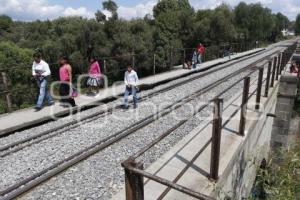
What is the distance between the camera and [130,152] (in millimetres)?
6371

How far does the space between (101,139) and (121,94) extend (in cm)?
477

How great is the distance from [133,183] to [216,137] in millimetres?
1891

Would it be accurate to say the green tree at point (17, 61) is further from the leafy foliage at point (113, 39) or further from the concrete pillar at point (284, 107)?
the concrete pillar at point (284, 107)

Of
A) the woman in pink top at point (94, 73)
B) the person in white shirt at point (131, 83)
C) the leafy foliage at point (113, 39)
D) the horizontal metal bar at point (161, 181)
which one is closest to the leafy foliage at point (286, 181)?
the horizontal metal bar at point (161, 181)

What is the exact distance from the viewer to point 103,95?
37.4 ft

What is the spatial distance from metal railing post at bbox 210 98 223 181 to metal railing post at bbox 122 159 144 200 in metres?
1.81

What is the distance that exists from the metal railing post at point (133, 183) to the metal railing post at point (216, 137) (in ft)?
5.94

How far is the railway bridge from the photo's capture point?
12.8ft

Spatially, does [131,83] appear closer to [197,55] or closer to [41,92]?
[41,92]

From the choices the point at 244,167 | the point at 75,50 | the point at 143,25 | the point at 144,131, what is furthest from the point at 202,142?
the point at 143,25

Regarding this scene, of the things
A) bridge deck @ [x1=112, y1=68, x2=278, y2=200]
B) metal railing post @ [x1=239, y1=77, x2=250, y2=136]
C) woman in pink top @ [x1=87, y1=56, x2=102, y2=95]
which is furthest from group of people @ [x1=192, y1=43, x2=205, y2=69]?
metal railing post @ [x1=239, y1=77, x2=250, y2=136]

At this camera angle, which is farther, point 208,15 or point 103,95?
point 208,15

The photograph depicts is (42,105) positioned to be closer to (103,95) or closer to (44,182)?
(103,95)

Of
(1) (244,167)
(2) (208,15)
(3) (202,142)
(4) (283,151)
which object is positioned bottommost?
(1) (244,167)
